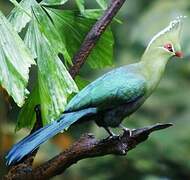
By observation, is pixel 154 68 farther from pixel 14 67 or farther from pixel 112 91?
pixel 14 67

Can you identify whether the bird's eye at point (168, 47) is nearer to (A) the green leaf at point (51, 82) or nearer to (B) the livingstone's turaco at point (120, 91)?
(B) the livingstone's turaco at point (120, 91)

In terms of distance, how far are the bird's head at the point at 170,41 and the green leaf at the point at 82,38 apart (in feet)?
0.61

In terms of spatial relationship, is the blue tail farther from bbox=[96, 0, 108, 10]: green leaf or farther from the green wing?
bbox=[96, 0, 108, 10]: green leaf

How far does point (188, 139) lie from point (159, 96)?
29 centimetres

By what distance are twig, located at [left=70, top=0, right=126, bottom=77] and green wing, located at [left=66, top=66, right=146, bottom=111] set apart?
6 cm

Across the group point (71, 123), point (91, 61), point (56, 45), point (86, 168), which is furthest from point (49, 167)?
point (86, 168)

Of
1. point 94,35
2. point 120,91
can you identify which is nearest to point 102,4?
point 94,35

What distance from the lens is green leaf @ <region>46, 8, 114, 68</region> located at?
4.65ft

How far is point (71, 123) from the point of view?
1195 mm

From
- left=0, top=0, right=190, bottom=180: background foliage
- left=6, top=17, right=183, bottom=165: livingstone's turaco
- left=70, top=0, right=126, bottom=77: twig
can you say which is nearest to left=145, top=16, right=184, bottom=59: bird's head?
left=6, top=17, right=183, bottom=165: livingstone's turaco

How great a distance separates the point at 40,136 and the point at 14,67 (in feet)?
0.66

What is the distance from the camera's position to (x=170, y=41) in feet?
4.09

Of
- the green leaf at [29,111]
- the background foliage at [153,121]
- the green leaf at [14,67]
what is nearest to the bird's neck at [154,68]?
the green leaf at [29,111]

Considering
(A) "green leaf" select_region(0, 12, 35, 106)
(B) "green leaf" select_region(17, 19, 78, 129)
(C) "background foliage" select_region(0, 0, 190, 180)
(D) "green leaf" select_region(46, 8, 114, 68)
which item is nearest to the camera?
(A) "green leaf" select_region(0, 12, 35, 106)
